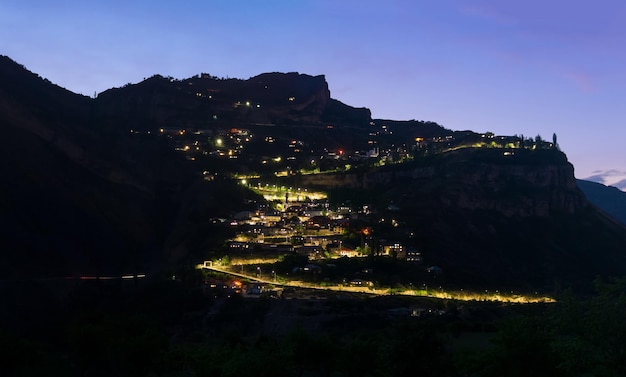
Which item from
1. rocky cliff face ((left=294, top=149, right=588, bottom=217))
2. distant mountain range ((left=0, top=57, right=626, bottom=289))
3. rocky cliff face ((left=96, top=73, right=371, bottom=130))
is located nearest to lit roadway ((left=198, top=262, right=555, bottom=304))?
distant mountain range ((left=0, top=57, right=626, bottom=289))

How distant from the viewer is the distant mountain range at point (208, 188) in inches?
3615

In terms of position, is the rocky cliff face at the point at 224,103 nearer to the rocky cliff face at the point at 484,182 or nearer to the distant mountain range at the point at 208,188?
the distant mountain range at the point at 208,188

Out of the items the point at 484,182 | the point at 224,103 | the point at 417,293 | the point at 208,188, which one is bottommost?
the point at 417,293

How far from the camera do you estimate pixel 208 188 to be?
107438mm

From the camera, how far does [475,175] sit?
4631 inches

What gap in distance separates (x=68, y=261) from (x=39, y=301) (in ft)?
47.0

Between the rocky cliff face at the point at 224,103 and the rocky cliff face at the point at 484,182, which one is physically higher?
the rocky cliff face at the point at 224,103

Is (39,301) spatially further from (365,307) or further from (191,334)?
(365,307)

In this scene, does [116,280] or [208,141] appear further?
[208,141]

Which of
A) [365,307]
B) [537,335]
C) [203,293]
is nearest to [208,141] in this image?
[203,293]

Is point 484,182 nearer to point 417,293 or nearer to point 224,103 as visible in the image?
point 417,293

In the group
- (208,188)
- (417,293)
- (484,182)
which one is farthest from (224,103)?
(417,293)

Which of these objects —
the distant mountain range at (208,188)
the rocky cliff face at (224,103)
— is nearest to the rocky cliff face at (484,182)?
the distant mountain range at (208,188)

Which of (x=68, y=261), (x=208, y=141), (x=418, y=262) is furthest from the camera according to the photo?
(x=208, y=141)
